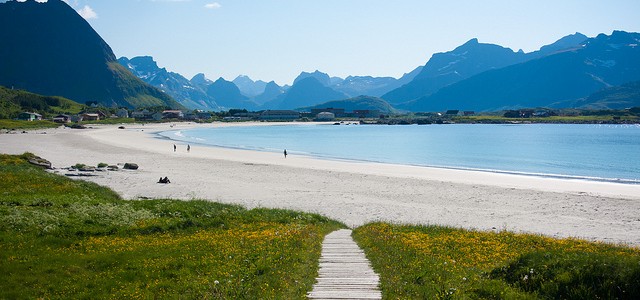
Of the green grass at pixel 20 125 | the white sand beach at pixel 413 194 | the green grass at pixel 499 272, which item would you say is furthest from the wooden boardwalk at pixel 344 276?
the green grass at pixel 20 125

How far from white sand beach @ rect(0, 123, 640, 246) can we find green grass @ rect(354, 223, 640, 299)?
10.4 meters

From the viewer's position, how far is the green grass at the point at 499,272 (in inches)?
424

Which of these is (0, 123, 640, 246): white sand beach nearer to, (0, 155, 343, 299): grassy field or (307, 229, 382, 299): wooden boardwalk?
(0, 155, 343, 299): grassy field

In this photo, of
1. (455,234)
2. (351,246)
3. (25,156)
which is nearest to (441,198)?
(455,234)

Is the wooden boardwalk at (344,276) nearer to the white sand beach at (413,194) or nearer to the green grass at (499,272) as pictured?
the green grass at (499,272)

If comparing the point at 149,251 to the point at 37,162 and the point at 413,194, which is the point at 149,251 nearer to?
the point at 413,194

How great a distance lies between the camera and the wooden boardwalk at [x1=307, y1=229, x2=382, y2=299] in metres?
11.7

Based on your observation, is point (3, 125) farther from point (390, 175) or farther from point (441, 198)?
point (441, 198)

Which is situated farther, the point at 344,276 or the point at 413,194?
the point at 413,194

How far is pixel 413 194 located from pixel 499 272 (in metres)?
31.7

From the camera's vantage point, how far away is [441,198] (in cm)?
4238

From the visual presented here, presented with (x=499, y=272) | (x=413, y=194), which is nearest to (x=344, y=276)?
(x=499, y=272)

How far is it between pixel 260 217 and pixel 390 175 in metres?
35.8

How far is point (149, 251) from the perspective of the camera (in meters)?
16.6
